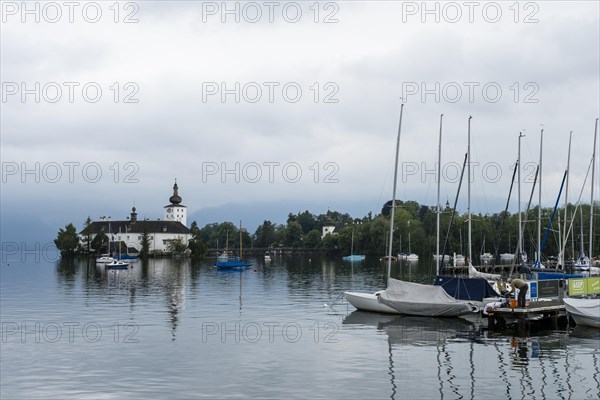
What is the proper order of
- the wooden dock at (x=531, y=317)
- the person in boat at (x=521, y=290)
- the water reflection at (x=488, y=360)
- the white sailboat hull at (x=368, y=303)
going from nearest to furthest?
the water reflection at (x=488, y=360), the wooden dock at (x=531, y=317), the person in boat at (x=521, y=290), the white sailboat hull at (x=368, y=303)

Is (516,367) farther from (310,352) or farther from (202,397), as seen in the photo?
(202,397)

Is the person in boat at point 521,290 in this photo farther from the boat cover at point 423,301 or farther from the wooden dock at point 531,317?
the boat cover at point 423,301

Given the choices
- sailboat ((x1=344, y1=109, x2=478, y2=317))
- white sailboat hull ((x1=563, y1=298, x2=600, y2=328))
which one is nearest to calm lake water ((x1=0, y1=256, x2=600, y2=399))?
sailboat ((x1=344, y1=109, x2=478, y2=317))

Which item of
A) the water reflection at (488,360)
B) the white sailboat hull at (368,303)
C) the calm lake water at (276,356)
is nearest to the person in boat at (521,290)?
the calm lake water at (276,356)

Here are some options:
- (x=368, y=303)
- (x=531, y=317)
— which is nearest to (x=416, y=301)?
(x=368, y=303)

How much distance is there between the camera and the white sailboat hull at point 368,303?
184 feet

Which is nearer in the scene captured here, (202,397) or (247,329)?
(202,397)

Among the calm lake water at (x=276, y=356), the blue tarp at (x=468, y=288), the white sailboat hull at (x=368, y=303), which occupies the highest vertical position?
the blue tarp at (x=468, y=288)

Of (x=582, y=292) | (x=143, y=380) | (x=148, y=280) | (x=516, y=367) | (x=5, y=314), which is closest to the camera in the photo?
(x=143, y=380)

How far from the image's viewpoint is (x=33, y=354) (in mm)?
38469

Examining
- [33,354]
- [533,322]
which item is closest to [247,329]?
[33,354]

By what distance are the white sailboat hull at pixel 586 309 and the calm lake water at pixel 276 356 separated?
43.0 inches

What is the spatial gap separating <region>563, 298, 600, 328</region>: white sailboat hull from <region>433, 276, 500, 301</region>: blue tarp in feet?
27.9

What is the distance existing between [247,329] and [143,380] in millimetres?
17936
